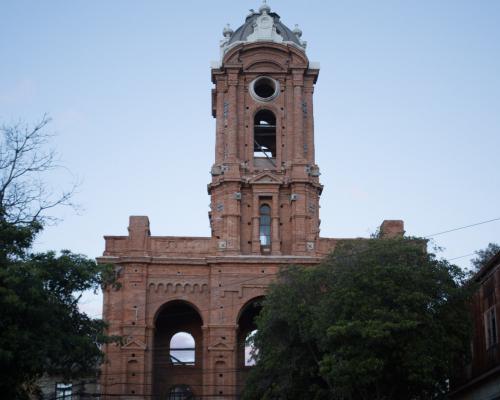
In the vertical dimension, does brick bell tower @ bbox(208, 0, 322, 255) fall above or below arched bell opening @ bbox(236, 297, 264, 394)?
above

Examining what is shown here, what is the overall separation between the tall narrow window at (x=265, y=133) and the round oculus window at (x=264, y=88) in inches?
38.4

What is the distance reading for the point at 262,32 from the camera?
5306 centimetres

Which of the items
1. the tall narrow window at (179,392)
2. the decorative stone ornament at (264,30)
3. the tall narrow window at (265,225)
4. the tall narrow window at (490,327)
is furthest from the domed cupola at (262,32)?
the tall narrow window at (490,327)

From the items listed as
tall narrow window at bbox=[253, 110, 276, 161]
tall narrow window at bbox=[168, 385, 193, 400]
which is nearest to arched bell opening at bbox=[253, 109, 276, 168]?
tall narrow window at bbox=[253, 110, 276, 161]

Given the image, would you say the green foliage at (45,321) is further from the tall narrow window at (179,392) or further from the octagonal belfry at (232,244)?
the tall narrow window at (179,392)

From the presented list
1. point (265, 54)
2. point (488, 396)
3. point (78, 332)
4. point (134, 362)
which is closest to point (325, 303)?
point (488, 396)

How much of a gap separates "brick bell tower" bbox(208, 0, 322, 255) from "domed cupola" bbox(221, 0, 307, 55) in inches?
2.4

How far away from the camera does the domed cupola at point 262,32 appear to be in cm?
5288

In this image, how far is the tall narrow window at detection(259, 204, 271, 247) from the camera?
49719 millimetres

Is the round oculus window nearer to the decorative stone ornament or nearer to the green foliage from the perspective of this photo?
the decorative stone ornament

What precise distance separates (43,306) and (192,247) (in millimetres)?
20766

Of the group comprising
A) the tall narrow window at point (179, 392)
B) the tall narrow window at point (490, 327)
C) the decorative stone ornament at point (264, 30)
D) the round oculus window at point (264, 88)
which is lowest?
the tall narrow window at point (179, 392)

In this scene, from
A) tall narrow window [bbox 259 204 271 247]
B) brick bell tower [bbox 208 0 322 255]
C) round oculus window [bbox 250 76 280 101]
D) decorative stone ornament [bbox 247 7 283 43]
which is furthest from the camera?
decorative stone ornament [bbox 247 7 283 43]

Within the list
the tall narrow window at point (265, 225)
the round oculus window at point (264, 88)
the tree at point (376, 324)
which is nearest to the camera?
the tree at point (376, 324)
